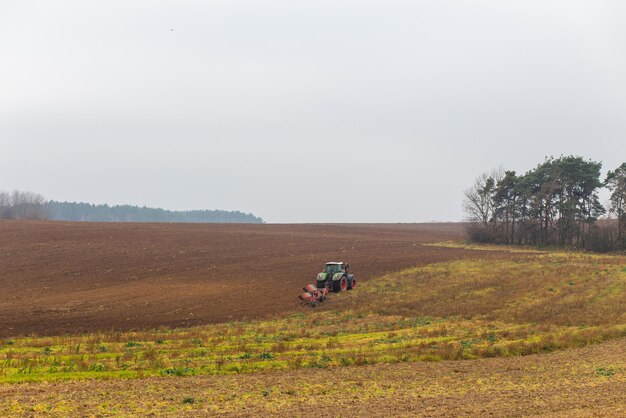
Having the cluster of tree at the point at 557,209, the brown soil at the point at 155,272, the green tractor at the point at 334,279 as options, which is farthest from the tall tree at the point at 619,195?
the green tractor at the point at 334,279

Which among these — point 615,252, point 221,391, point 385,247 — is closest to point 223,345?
point 221,391

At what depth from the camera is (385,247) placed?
75.8m

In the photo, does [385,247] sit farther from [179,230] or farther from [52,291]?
[52,291]

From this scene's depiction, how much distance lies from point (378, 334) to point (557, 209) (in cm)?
6752

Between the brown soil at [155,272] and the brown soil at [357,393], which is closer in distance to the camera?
the brown soil at [357,393]

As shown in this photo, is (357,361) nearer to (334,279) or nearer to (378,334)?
(378,334)

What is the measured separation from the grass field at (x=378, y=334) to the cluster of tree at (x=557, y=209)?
113 ft

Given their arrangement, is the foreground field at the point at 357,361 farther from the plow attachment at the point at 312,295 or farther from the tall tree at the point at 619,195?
the tall tree at the point at 619,195

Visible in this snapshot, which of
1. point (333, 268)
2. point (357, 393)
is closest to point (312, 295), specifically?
point (333, 268)

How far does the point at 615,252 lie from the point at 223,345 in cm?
6443

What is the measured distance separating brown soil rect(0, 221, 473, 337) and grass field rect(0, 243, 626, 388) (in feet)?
15.2

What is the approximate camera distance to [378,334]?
28.6 metres

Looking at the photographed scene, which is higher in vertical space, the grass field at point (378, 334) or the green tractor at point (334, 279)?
the green tractor at point (334, 279)

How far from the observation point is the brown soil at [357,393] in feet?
48.1
